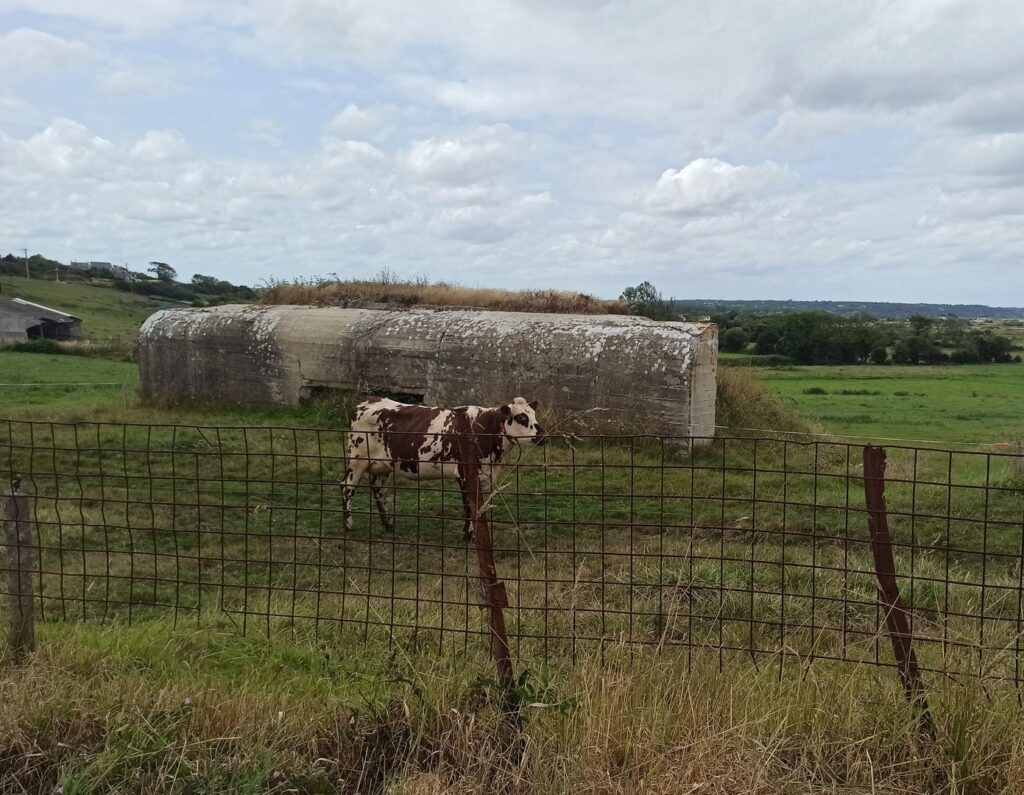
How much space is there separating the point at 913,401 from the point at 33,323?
4192cm

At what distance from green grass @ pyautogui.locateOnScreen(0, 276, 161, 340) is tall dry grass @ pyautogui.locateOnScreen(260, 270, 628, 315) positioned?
37808 mm

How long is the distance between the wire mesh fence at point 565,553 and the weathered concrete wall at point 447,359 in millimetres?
682

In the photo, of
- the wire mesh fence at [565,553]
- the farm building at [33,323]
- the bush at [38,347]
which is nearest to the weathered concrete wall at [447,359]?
the wire mesh fence at [565,553]

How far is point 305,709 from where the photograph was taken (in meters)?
3.61

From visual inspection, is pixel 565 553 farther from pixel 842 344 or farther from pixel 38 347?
pixel 842 344

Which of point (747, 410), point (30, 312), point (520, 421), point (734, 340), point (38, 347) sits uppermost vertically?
A: point (30, 312)

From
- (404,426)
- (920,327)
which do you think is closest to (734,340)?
(920,327)

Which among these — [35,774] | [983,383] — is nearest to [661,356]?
[35,774]

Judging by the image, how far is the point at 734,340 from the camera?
45.3 meters

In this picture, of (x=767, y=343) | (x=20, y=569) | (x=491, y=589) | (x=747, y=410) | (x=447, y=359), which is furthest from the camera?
(x=767, y=343)

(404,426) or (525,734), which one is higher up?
(404,426)

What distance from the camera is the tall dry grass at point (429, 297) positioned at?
14.4 m

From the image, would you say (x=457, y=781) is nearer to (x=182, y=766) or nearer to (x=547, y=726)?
(x=547, y=726)

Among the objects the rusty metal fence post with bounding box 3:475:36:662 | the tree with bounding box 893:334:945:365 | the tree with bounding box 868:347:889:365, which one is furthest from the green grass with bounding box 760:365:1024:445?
the rusty metal fence post with bounding box 3:475:36:662
